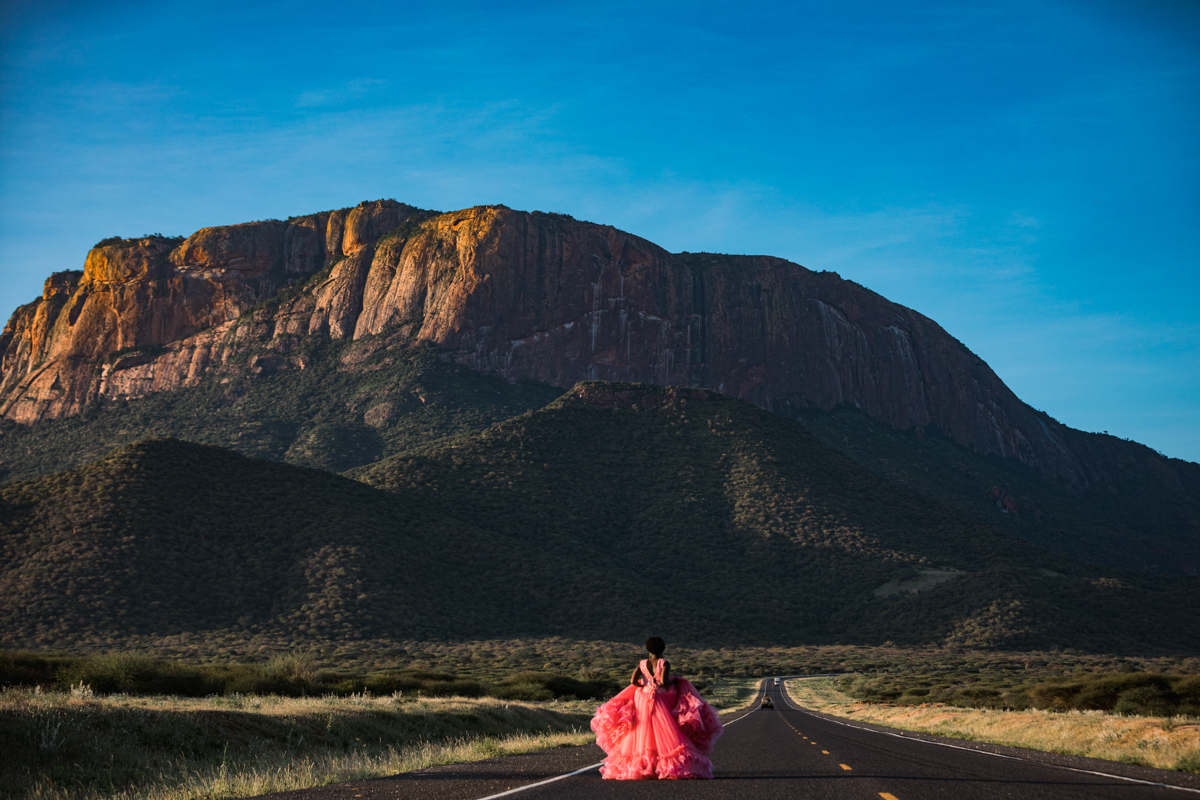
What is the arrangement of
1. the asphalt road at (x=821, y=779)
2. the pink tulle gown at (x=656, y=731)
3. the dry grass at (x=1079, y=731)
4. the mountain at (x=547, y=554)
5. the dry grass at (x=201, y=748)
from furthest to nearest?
the mountain at (x=547, y=554) → the dry grass at (x=1079, y=731) → the pink tulle gown at (x=656, y=731) → the dry grass at (x=201, y=748) → the asphalt road at (x=821, y=779)

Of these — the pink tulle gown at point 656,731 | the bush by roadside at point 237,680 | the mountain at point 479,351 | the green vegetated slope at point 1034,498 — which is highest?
the mountain at point 479,351

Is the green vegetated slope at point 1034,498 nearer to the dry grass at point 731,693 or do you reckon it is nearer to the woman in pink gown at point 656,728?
the dry grass at point 731,693

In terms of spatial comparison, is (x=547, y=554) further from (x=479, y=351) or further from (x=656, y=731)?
(x=656, y=731)

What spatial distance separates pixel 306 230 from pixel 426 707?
149m

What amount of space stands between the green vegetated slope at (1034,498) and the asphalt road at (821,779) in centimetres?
10714

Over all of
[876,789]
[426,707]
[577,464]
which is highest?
[577,464]

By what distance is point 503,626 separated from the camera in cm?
6638

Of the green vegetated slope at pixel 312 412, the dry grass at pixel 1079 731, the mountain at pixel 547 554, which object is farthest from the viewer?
the green vegetated slope at pixel 312 412

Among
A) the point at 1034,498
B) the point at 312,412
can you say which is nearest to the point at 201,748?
the point at 312,412

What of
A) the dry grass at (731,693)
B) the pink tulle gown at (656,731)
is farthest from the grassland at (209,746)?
the dry grass at (731,693)

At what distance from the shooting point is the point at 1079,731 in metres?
19.3

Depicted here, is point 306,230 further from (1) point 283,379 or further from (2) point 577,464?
(2) point 577,464

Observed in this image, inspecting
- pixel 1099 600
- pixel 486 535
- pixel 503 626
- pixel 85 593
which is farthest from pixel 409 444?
pixel 1099 600

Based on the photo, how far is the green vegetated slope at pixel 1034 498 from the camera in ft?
404
